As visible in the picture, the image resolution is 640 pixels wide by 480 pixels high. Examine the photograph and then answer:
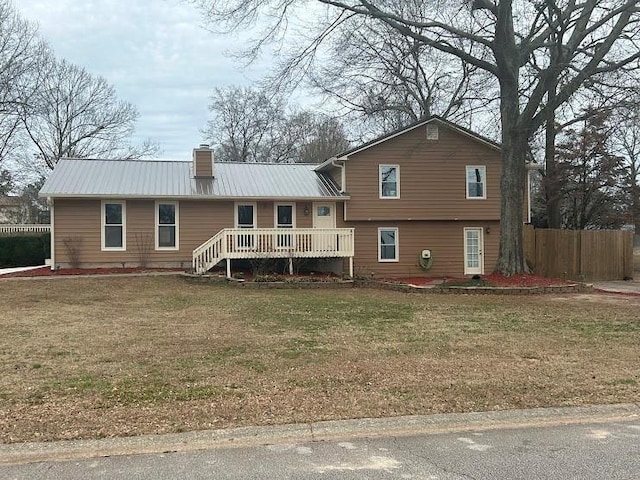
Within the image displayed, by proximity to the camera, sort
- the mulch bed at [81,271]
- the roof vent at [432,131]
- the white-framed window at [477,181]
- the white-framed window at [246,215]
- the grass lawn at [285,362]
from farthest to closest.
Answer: the white-framed window at [477,181] → the roof vent at [432,131] → the white-framed window at [246,215] → the mulch bed at [81,271] → the grass lawn at [285,362]

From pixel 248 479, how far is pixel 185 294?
1046 cm

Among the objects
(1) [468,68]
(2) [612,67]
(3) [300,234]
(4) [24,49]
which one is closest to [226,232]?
(3) [300,234]

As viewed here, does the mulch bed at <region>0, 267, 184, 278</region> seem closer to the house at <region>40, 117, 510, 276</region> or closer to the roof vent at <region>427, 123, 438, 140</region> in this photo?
→ the house at <region>40, 117, 510, 276</region>

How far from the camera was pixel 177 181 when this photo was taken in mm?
19922

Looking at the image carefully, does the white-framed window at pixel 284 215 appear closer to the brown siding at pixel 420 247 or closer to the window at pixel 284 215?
the window at pixel 284 215

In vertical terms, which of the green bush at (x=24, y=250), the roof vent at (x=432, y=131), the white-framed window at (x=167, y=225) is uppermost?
the roof vent at (x=432, y=131)

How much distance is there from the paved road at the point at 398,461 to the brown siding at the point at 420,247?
1577cm

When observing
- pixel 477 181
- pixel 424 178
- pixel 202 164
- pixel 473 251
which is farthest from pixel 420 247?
pixel 202 164

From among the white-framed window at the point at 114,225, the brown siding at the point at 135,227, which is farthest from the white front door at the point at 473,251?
the white-framed window at the point at 114,225

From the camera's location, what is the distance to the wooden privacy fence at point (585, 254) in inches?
815

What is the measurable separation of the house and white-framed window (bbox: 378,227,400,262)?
4cm

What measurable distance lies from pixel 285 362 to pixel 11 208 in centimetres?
4982

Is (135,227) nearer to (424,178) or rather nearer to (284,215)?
(284,215)

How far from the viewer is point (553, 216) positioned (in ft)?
89.8
